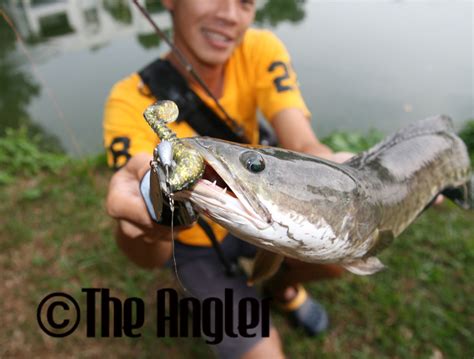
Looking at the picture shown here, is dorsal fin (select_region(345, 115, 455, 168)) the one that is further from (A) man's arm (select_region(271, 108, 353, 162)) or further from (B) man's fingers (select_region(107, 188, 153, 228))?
(B) man's fingers (select_region(107, 188, 153, 228))

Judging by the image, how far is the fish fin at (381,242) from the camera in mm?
→ 1629

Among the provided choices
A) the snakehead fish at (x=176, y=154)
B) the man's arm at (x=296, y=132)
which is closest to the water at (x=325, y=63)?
the man's arm at (x=296, y=132)

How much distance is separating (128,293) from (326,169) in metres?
2.37

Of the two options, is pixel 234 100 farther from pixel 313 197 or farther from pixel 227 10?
pixel 313 197

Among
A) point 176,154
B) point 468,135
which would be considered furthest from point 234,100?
point 468,135

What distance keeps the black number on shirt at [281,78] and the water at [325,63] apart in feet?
11.1

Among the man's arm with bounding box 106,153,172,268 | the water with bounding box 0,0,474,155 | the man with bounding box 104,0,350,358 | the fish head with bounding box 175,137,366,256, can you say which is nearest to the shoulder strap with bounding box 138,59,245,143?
the man with bounding box 104,0,350,358

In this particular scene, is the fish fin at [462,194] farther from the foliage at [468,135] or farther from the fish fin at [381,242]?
the foliage at [468,135]

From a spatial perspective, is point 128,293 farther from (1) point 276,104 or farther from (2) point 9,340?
(1) point 276,104

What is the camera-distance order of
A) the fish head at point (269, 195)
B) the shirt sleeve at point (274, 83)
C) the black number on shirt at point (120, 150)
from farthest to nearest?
1. the shirt sleeve at point (274, 83)
2. the black number on shirt at point (120, 150)
3. the fish head at point (269, 195)

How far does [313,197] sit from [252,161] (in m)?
0.26

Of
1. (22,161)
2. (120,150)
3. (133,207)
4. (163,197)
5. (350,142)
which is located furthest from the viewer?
(350,142)

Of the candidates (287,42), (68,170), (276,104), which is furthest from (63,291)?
(287,42)

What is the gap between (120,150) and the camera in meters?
2.21
